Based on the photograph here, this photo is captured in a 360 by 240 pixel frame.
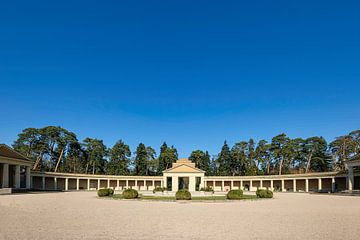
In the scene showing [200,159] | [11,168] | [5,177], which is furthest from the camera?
[200,159]

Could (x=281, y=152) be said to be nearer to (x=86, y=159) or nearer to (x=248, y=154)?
(x=248, y=154)

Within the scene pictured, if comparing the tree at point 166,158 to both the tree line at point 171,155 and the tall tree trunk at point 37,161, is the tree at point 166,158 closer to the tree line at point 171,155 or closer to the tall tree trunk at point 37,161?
the tree line at point 171,155

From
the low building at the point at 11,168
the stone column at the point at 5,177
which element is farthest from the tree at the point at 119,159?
the stone column at the point at 5,177

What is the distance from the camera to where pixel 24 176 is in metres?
61.9

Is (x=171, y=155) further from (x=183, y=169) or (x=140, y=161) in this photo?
(x=183, y=169)

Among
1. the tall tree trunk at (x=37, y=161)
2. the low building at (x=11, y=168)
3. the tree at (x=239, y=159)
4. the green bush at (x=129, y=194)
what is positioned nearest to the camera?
the green bush at (x=129, y=194)

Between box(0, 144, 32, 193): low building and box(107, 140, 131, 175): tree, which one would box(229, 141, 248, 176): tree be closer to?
box(107, 140, 131, 175): tree

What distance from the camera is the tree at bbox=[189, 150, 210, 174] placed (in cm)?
9888

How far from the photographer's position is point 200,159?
10025cm

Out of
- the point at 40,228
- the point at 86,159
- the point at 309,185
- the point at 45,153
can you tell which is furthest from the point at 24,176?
the point at 309,185

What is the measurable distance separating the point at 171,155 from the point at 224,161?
1738 centimetres

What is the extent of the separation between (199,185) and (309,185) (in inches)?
986

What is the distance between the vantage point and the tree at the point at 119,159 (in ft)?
299

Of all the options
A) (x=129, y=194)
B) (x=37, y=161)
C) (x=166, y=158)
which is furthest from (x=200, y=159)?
(x=129, y=194)
